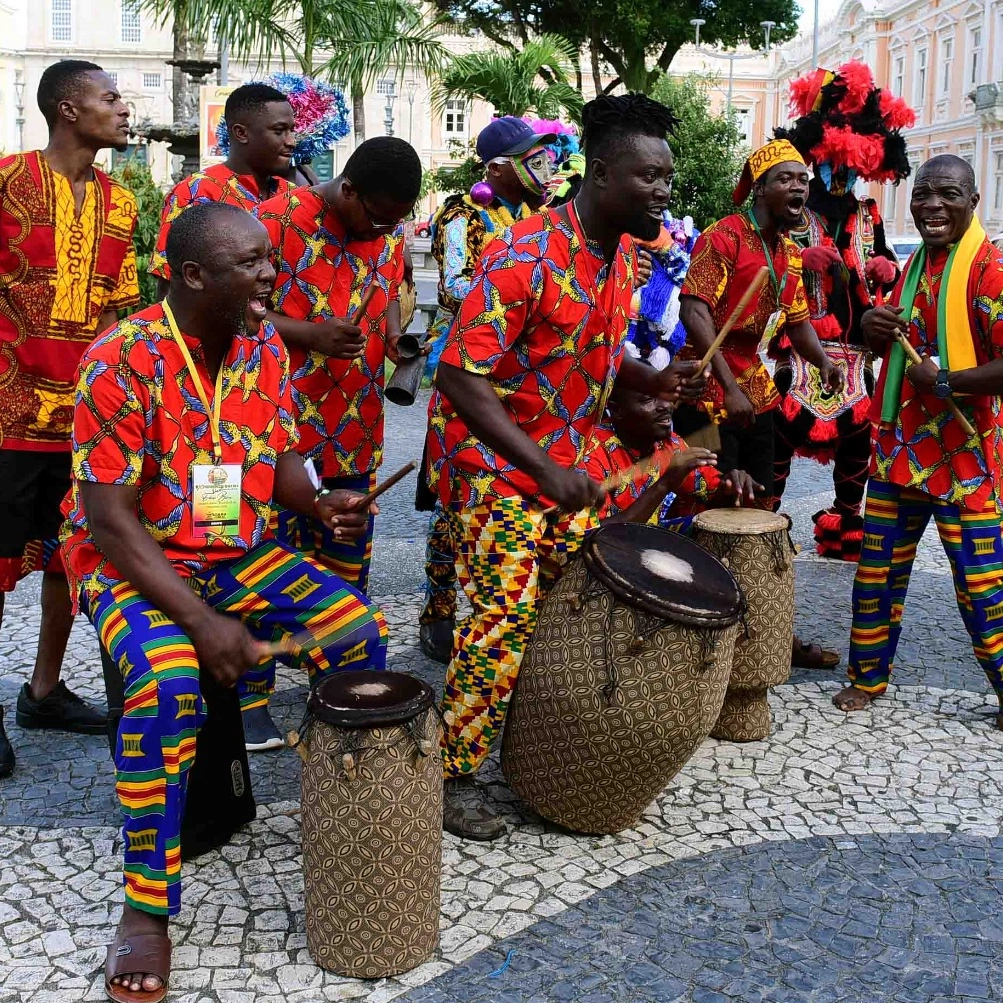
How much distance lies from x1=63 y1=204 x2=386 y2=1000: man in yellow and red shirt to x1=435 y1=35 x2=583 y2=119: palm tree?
1703 cm

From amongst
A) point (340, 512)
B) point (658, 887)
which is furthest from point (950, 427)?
point (340, 512)

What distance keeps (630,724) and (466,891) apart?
66 centimetres

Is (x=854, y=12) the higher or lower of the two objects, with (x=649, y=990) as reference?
higher

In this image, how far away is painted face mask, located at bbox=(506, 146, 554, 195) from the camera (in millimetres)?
5605

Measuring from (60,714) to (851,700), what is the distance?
3.04 metres

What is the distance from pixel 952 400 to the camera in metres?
4.62

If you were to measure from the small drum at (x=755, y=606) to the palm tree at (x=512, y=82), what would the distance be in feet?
53.1

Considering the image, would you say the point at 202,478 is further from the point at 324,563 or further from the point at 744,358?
the point at 744,358

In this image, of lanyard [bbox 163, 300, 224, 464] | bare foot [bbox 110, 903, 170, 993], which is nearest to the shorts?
lanyard [bbox 163, 300, 224, 464]

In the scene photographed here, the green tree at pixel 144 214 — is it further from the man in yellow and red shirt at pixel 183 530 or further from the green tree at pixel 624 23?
the green tree at pixel 624 23

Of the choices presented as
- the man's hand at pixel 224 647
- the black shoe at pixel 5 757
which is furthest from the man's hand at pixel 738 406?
the black shoe at pixel 5 757

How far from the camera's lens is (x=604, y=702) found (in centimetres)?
348

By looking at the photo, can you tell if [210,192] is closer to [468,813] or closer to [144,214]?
[468,813]

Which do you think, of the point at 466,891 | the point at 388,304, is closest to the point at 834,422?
the point at 388,304
